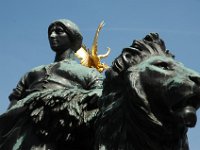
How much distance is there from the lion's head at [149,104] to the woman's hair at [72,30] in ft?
3.78

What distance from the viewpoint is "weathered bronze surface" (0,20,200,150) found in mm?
3410

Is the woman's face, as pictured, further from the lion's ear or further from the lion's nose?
the lion's nose

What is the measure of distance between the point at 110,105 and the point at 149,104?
320mm

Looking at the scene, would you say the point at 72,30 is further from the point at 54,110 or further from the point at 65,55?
the point at 54,110

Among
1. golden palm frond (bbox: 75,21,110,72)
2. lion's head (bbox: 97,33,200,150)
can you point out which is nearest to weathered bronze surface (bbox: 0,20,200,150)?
lion's head (bbox: 97,33,200,150)

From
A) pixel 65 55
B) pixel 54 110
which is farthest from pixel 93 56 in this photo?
pixel 54 110

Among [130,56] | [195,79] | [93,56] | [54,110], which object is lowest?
[93,56]

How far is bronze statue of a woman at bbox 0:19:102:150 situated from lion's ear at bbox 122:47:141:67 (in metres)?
0.53

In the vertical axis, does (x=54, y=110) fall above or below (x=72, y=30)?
below

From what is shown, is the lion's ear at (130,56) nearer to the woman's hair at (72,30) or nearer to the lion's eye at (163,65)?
the lion's eye at (163,65)

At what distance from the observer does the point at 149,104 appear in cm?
345

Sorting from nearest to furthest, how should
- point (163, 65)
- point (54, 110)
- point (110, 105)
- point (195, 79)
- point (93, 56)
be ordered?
point (195, 79)
point (163, 65)
point (110, 105)
point (54, 110)
point (93, 56)

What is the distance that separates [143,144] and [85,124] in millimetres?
712

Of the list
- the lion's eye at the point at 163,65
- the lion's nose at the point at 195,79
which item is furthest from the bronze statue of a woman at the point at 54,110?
the lion's nose at the point at 195,79
